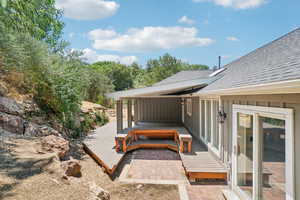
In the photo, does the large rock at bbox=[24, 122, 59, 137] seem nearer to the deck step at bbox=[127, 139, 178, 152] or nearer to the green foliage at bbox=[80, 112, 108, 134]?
the green foliage at bbox=[80, 112, 108, 134]

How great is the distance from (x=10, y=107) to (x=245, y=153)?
863 cm

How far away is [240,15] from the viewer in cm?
1212

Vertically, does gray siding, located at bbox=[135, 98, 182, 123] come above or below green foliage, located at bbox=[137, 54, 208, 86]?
below

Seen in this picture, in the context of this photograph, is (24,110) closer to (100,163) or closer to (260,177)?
(100,163)

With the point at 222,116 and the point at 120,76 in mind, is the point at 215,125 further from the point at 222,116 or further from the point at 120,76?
the point at 120,76

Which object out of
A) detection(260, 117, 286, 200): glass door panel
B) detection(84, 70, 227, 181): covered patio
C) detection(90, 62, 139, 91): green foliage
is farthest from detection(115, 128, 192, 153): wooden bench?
detection(90, 62, 139, 91): green foliage

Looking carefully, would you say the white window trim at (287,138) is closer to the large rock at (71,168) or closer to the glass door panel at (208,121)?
the glass door panel at (208,121)

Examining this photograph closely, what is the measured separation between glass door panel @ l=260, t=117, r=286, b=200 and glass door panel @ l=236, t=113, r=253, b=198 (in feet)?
1.33

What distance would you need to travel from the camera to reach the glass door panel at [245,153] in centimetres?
356

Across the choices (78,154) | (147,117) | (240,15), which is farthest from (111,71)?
(78,154)

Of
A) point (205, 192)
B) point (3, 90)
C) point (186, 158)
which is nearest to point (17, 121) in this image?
point (3, 90)

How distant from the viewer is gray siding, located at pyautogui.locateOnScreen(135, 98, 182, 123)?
1302cm

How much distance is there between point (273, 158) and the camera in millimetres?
2865

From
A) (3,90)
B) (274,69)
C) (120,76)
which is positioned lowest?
(3,90)
